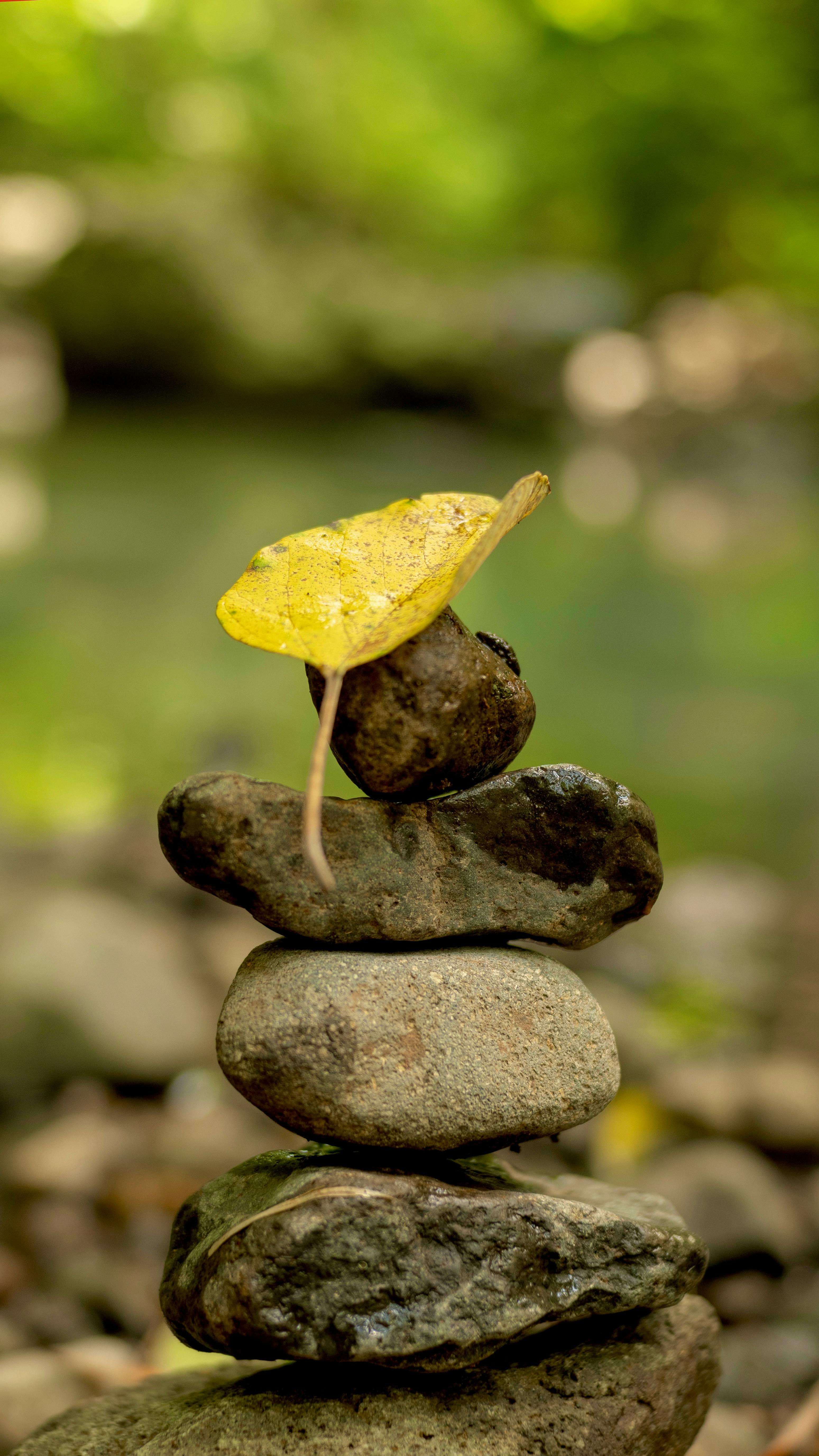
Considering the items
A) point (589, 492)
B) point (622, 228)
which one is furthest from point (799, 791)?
point (622, 228)

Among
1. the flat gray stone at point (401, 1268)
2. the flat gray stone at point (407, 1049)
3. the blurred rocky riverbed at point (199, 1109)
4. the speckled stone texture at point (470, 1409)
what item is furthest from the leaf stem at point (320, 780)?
the blurred rocky riverbed at point (199, 1109)

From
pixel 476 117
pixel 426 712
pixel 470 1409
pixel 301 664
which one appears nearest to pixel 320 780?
pixel 426 712

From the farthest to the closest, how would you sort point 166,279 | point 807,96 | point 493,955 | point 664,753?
1. point 807,96
2. point 166,279
3. point 664,753
4. point 493,955

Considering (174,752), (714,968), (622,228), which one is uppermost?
(622,228)

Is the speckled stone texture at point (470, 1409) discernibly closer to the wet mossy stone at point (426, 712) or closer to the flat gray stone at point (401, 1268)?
the flat gray stone at point (401, 1268)

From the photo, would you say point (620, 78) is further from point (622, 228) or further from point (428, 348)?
point (428, 348)

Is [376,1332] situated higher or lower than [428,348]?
lower

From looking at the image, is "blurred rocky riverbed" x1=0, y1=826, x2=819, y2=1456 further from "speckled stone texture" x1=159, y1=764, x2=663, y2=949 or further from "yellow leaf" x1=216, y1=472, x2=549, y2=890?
"yellow leaf" x1=216, y1=472, x2=549, y2=890

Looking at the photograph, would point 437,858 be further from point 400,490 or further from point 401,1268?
point 400,490
